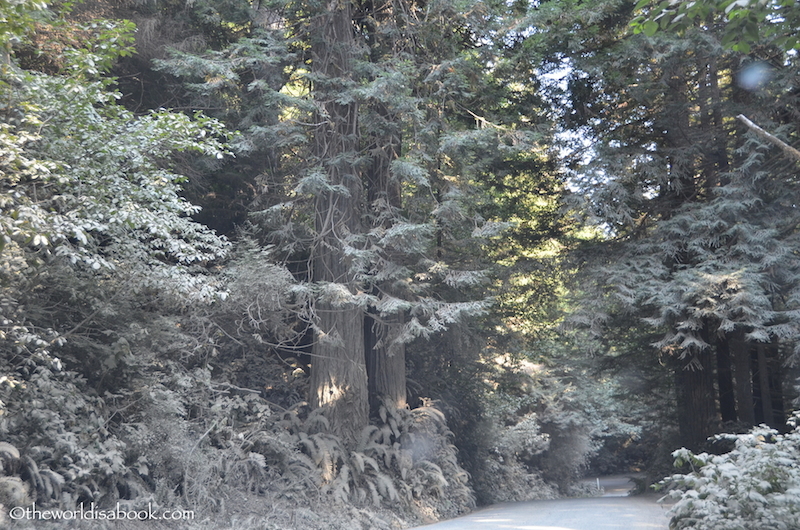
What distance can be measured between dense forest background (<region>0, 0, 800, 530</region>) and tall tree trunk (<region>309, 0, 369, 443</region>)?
6 centimetres

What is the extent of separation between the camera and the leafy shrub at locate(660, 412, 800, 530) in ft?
19.4

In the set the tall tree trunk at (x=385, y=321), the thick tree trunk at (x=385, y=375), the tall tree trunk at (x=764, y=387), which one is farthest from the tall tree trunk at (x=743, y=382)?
the tall tree trunk at (x=385, y=321)

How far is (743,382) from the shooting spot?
49.7 ft

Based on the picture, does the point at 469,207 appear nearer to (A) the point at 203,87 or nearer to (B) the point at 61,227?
(A) the point at 203,87

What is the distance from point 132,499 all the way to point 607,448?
29564 mm

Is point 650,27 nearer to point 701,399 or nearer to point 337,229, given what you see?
point 337,229

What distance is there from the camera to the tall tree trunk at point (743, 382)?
48.4 feet

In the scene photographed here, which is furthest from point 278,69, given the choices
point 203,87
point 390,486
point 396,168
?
point 390,486

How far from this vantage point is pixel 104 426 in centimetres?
832

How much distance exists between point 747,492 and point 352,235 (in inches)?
290

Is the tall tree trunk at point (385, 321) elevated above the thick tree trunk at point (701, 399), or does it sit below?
above

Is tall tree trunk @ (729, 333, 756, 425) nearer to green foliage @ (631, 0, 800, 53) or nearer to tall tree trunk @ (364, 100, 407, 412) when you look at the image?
tall tree trunk @ (364, 100, 407, 412)

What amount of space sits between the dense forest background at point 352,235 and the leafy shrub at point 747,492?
4.32 metres

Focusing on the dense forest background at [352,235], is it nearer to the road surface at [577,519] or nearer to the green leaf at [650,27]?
the green leaf at [650,27]
